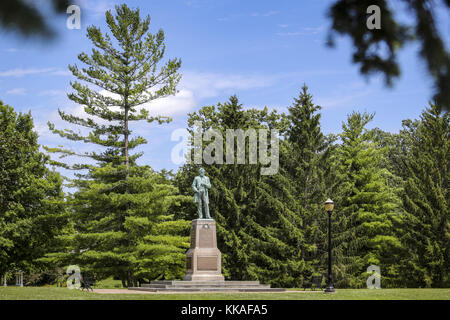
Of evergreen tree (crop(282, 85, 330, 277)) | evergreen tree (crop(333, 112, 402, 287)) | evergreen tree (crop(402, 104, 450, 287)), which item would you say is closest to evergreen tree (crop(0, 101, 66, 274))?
evergreen tree (crop(282, 85, 330, 277))

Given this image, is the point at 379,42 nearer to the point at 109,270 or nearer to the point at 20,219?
the point at 109,270

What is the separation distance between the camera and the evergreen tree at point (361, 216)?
30.0 m

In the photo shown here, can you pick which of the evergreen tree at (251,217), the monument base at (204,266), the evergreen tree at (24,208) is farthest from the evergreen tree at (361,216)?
the evergreen tree at (24,208)

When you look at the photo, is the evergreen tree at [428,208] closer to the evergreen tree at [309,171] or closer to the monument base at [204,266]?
the evergreen tree at [309,171]

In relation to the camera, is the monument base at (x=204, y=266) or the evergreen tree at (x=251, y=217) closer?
the monument base at (x=204, y=266)

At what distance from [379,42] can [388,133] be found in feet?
151

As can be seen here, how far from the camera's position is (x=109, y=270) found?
27.6 metres

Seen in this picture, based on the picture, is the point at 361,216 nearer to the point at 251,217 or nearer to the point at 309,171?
the point at 309,171

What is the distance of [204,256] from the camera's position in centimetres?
2122

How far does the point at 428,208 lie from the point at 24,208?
22.9m

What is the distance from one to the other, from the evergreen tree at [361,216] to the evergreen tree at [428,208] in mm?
959

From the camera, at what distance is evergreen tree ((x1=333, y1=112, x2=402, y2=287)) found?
30.0m

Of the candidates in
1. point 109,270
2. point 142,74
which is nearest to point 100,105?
point 142,74

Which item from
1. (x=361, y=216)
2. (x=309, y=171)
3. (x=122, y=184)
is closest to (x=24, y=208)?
(x=122, y=184)
